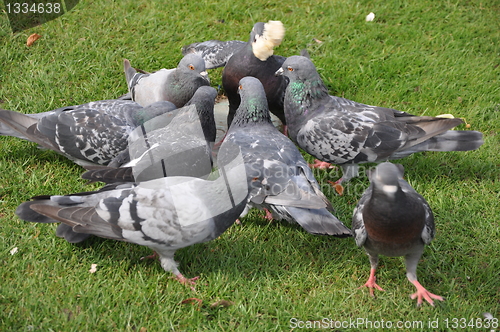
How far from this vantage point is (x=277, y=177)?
14.3ft

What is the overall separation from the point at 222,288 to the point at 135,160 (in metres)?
1.51

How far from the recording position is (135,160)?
15.0 ft

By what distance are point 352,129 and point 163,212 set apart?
2.36m

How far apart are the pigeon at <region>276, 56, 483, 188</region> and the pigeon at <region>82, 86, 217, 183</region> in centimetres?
99

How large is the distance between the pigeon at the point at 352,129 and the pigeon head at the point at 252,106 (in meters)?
0.47

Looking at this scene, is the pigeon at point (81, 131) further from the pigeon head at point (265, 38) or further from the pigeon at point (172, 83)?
the pigeon head at point (265, 38)

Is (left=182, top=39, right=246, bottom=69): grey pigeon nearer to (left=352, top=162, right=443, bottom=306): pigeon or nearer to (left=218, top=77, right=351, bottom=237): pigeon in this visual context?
(left=218, top=77, right=351, bottom=237): pigeon

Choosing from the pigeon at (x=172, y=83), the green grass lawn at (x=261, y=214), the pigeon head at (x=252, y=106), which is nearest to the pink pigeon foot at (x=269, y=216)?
the green grass lawn at (x=261, y=214)

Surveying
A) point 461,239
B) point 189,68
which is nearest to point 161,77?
point 189,68

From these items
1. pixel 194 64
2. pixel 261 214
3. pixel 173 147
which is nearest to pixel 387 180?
pixel 261 214

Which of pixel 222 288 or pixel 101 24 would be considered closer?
pixel 222 288

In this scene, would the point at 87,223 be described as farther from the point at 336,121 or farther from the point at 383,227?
the point at 336,121

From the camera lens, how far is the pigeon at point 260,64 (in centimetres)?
559

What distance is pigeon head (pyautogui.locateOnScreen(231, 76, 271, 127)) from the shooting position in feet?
16.6
